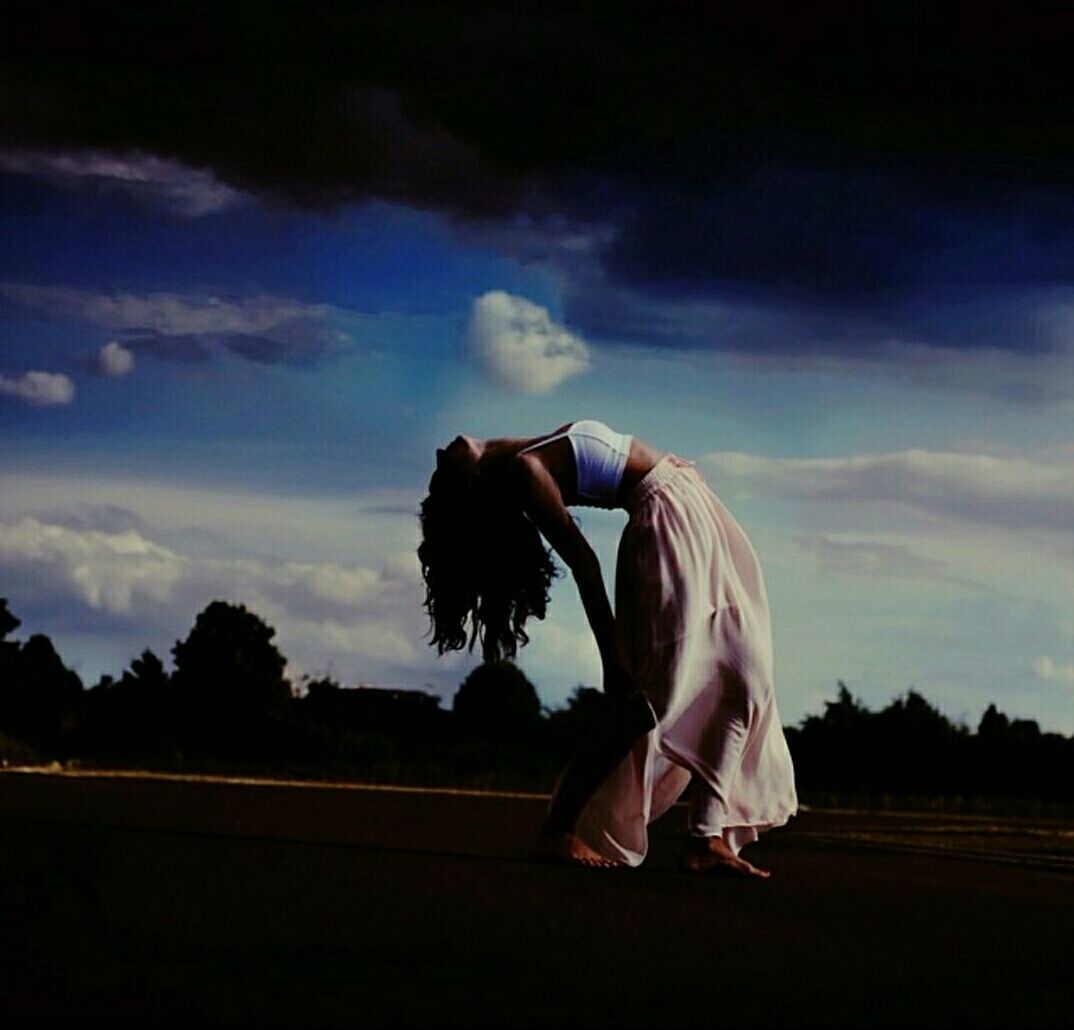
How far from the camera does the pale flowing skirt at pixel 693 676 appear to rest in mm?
7426

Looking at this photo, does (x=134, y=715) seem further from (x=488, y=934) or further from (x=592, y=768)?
(x=488, y=934)

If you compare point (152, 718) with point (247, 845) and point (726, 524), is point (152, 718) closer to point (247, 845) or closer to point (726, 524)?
point (247, 845)

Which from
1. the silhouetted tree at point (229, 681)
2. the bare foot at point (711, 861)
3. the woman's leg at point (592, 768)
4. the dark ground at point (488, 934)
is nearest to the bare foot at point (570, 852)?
the woman's leg at point (592, 768)

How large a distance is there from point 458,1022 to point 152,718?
13834 millimetres

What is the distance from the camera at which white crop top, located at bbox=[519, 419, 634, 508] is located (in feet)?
25.2

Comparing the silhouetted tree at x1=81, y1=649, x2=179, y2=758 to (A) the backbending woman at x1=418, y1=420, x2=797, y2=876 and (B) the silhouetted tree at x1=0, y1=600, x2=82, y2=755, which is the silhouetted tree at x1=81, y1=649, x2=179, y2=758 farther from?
(A) the backbending woman at x1=418, y1=420, x2=797, y2=876

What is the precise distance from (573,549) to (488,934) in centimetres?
231

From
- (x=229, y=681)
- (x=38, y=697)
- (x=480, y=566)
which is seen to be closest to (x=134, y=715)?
(x=229, y=681)

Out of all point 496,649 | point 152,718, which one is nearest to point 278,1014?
point 496,649

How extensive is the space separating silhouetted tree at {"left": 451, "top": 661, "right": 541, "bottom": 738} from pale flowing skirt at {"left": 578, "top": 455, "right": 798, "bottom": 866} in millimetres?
9277

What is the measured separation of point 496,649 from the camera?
8188 mm

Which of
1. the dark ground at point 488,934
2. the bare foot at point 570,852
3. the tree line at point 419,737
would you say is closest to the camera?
the dark ground at point 488,934

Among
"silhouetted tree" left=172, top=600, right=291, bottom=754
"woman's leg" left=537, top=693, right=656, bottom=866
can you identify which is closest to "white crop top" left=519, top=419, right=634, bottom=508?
"woman's leg" left=537, top=693, right=656, bottom=866

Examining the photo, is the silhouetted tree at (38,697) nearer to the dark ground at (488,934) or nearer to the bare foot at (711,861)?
the dark ground at (488,934)
